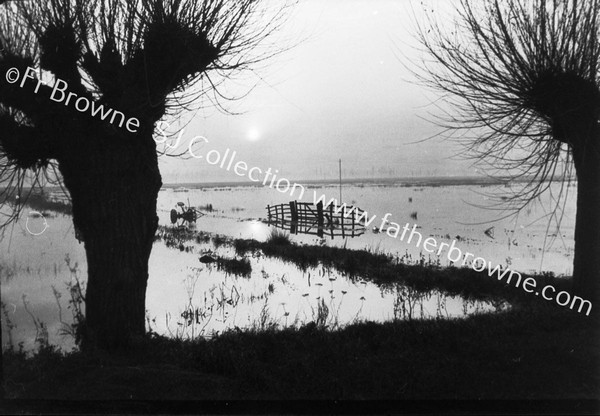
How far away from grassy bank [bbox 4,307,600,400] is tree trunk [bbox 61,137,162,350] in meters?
0.55

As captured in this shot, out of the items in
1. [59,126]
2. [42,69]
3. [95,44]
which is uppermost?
[95,44]

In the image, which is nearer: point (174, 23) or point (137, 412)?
point (137, 412)

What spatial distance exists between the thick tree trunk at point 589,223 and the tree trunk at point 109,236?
8.03 metres

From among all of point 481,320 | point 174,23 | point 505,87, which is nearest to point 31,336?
point 174,23

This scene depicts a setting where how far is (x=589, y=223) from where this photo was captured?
8617 mm

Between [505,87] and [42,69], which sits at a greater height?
[505,87]

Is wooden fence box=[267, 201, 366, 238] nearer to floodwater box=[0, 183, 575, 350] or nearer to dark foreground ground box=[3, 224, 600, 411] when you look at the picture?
floodwater box=[0, 183, 575, 350]

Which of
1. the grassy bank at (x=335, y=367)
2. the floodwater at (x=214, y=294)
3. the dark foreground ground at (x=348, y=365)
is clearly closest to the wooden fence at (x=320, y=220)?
the floodwater at (x=214, y=294)

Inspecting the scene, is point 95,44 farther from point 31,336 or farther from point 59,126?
point 31,336

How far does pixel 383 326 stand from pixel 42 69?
6421mm

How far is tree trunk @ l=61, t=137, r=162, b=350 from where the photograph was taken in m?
6.20

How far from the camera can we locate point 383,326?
7328 mm

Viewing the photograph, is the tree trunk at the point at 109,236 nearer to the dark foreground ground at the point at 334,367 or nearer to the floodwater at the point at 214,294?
the dark foreground ground at the point at 334,367

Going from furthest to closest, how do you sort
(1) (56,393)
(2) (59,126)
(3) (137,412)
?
(2) (59,126)
(1) (56,393)
(3) (137,412)
